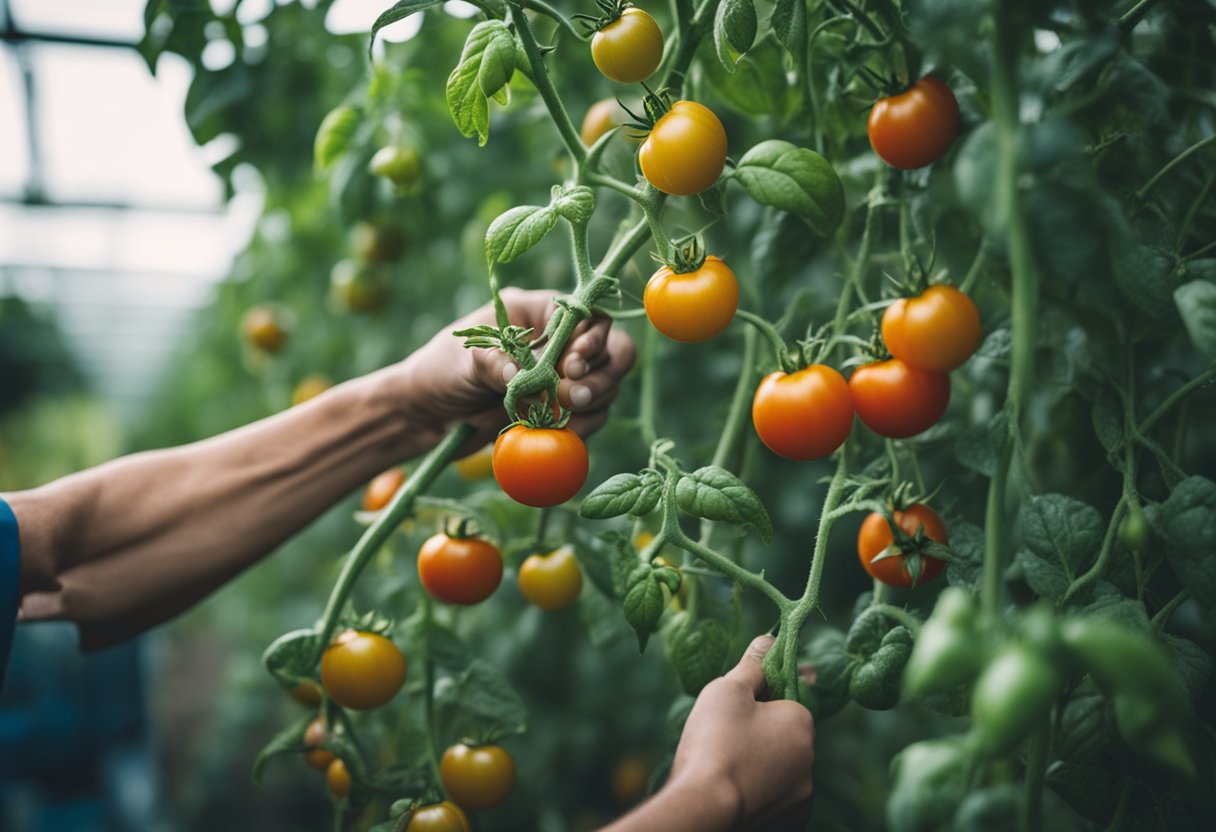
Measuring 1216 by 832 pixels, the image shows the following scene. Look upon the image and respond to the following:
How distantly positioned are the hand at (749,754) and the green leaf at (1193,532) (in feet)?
0.99

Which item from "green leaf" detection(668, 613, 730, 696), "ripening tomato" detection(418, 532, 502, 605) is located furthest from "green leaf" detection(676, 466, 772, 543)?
"ripening tomato" detection(418, 532, 502, 605)

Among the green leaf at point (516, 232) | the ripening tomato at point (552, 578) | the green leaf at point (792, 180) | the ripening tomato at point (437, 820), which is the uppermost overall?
the green leaf at point (792, 180)

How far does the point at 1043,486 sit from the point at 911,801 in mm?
693

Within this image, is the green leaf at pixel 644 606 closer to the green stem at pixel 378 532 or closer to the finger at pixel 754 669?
the finger at pixel 754 669

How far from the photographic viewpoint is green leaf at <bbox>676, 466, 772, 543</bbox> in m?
0.71

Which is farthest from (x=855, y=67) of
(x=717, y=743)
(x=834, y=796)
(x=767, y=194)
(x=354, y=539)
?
(x=354, y=539)

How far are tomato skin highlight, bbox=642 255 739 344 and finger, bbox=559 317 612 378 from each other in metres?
0.17

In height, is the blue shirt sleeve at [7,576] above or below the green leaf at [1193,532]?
below

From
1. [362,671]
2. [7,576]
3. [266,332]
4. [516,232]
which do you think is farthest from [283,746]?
[266,332]

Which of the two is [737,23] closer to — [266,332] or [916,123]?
[916,123]

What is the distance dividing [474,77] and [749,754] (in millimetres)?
559

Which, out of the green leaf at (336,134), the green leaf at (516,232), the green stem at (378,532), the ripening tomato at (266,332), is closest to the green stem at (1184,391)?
the green leaf at (516,232)

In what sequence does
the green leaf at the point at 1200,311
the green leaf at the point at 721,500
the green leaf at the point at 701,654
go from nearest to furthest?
the green leaf at the point at 1200,311, the green leaf at the point at 721,500, the green leaf at the point at 701,654

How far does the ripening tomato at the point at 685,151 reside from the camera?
2.15 ft
